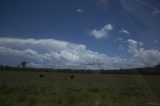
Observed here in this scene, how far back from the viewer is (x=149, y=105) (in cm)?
1997

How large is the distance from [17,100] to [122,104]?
823cm

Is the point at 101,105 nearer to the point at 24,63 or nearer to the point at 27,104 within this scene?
the point at 27,104

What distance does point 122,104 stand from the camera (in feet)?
67.2

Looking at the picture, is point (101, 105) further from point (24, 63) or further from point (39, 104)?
point (24, 63)

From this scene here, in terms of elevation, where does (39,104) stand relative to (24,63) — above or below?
below

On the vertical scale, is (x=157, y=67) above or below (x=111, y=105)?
above

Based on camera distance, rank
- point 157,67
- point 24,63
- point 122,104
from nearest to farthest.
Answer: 1. point 122,104
2. point 157,67
3. point 24,63

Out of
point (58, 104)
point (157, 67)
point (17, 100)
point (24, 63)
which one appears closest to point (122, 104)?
point (58, 104)

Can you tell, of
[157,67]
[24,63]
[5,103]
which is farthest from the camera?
[24,63]

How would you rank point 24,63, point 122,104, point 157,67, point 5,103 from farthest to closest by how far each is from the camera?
point 24,63 < point 157,67 < point 122,104 < point 5,103

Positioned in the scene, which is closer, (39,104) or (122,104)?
(39,104)

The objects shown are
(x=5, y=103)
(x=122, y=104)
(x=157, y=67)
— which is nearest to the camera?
(x=5, y=103)

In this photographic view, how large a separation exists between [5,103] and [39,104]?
241 centimetres

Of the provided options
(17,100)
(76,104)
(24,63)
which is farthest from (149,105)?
(24,63)
